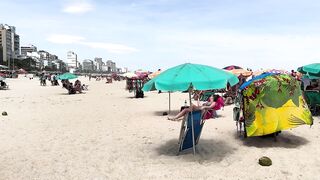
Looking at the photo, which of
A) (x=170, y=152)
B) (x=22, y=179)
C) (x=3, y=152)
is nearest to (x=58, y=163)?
(x=22, y=179)

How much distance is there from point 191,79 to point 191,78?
0.12 feet

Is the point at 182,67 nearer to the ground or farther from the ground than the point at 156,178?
farther from the ground

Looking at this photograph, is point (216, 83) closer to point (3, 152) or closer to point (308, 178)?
point (308, 178)

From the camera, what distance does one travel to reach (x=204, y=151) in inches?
283

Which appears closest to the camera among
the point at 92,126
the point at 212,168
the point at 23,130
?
the point at 212,168

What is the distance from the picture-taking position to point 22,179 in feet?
18.5

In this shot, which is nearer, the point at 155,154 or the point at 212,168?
the point at 212,168

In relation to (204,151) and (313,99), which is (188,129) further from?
(313,99)

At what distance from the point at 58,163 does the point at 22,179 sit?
934 millimetres

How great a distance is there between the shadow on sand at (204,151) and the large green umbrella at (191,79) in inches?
58.4

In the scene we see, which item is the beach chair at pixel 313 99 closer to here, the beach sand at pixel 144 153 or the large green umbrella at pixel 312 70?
the large green umbrella at pixel 312 70

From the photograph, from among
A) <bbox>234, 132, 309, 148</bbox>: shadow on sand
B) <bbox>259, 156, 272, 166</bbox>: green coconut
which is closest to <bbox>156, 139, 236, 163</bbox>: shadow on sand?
<bbox>234, 132, 309, 148</bbox>: shadow on sand

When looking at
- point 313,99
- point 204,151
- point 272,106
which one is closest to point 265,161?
point 204,151

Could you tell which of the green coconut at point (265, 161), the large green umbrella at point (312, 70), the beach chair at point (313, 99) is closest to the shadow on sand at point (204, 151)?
the green coconut at point (265, 161)
